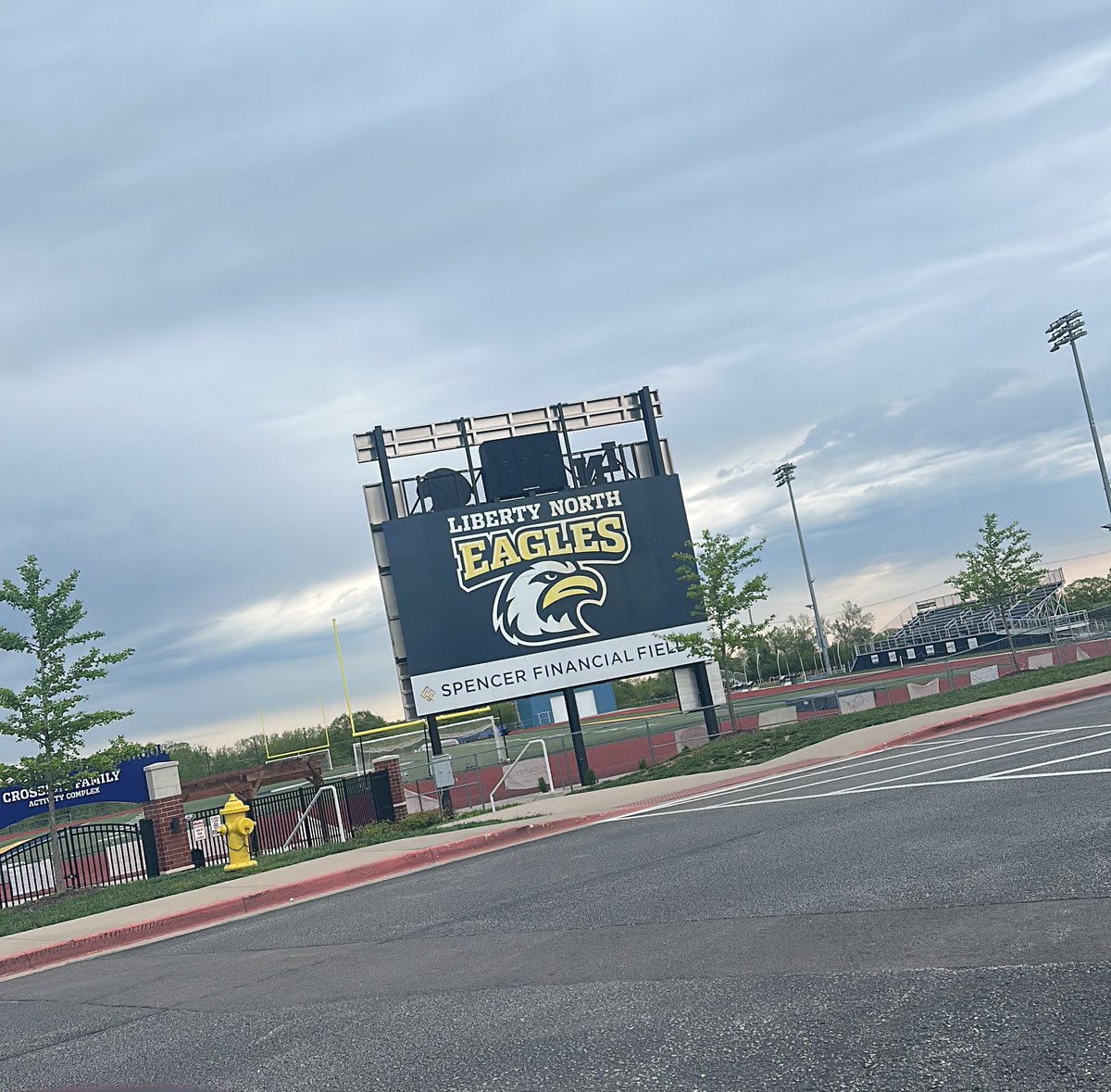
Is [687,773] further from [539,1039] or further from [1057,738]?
[539,1039]

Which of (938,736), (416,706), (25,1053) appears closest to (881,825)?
(25,1053)

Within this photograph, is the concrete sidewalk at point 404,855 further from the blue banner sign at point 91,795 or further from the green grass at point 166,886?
the blue banner sign at point 91,795

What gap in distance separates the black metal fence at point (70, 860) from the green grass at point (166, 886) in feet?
2.24

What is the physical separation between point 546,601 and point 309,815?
1316 centimetres

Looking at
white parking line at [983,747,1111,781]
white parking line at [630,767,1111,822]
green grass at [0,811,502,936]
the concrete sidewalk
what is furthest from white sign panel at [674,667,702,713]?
white parking line at [983,747,1111,781]

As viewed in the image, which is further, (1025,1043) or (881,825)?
(881,825)

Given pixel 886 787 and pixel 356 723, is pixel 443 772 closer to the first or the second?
pixel 886 787

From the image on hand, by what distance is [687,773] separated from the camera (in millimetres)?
23391

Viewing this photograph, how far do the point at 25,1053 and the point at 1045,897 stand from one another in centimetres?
630

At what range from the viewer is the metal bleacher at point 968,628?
222 feet

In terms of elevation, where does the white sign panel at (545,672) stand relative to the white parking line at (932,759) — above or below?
above

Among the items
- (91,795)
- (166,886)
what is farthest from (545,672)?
(166,886)

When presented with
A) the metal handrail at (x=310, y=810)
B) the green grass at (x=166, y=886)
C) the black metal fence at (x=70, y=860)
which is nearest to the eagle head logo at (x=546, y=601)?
the metal handrail at (x=310, y=810)

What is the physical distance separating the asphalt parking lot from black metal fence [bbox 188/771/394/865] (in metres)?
10.8
